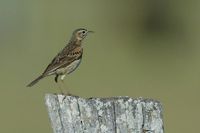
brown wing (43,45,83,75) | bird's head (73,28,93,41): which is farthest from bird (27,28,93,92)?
bird's head (73,28,93,41)

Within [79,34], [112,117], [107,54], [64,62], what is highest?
A: [107,54]

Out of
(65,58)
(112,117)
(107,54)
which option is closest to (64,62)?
(65,58)

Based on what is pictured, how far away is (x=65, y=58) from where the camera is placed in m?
12.7

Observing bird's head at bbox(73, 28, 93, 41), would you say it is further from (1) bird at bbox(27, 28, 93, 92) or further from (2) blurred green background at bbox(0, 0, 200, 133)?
(2) blurred green background at bbox(0, 0, 200, 133)

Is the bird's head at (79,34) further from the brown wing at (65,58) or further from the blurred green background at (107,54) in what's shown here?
the blurred green background at (107,54)

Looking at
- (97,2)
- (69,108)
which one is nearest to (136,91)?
(69,108)

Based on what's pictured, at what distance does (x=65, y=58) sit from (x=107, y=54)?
46.0ft

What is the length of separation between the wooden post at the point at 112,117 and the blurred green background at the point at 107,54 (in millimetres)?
8623

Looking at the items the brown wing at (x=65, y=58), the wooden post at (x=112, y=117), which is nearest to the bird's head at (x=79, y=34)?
the brown wing at (x=65, y=58)

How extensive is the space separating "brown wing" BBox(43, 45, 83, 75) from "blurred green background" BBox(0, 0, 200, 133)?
12.9 ft

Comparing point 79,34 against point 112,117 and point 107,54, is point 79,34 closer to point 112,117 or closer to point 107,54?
point 112,117

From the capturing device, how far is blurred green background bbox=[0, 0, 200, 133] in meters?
19.4

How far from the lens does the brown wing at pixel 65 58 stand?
1241 cm

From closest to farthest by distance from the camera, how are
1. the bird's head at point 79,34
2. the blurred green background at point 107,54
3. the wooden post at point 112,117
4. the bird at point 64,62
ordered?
the wooden post at point 112,117, the bird at point 64,62, the bird's head at point 79,34, the blurred green background at point 107,54
